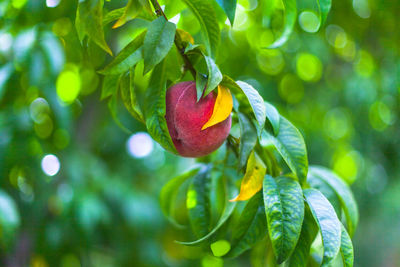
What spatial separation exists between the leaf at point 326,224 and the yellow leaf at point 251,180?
83 mm

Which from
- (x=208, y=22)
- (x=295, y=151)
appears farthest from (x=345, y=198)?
(x=208, y=22)

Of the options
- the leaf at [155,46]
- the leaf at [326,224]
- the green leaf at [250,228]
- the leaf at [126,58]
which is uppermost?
the leaf at [155,46]

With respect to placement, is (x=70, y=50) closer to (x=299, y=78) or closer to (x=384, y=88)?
(x=299, y=78)

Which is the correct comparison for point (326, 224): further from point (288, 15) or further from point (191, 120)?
point (288, 15)

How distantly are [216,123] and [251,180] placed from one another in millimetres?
118

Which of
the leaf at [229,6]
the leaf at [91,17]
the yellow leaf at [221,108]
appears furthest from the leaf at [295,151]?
the leaf at [91,17]

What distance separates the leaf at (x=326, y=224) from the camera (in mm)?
593

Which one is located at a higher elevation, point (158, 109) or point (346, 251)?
point (158, 109)

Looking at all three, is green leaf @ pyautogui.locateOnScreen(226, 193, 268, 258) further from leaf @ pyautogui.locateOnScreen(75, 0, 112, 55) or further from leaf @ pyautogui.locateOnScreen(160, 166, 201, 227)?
leaf @ pyautogui.locateOnScreen(75, 0, 112, 55)

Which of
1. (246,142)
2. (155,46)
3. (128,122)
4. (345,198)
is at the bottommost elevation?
(128,122)

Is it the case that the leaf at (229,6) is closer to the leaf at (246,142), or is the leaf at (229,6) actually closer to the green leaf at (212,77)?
the green leaf at (212,77)

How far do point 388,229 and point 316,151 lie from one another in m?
1.39

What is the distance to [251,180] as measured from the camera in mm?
713

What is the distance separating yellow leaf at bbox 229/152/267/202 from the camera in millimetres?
706
